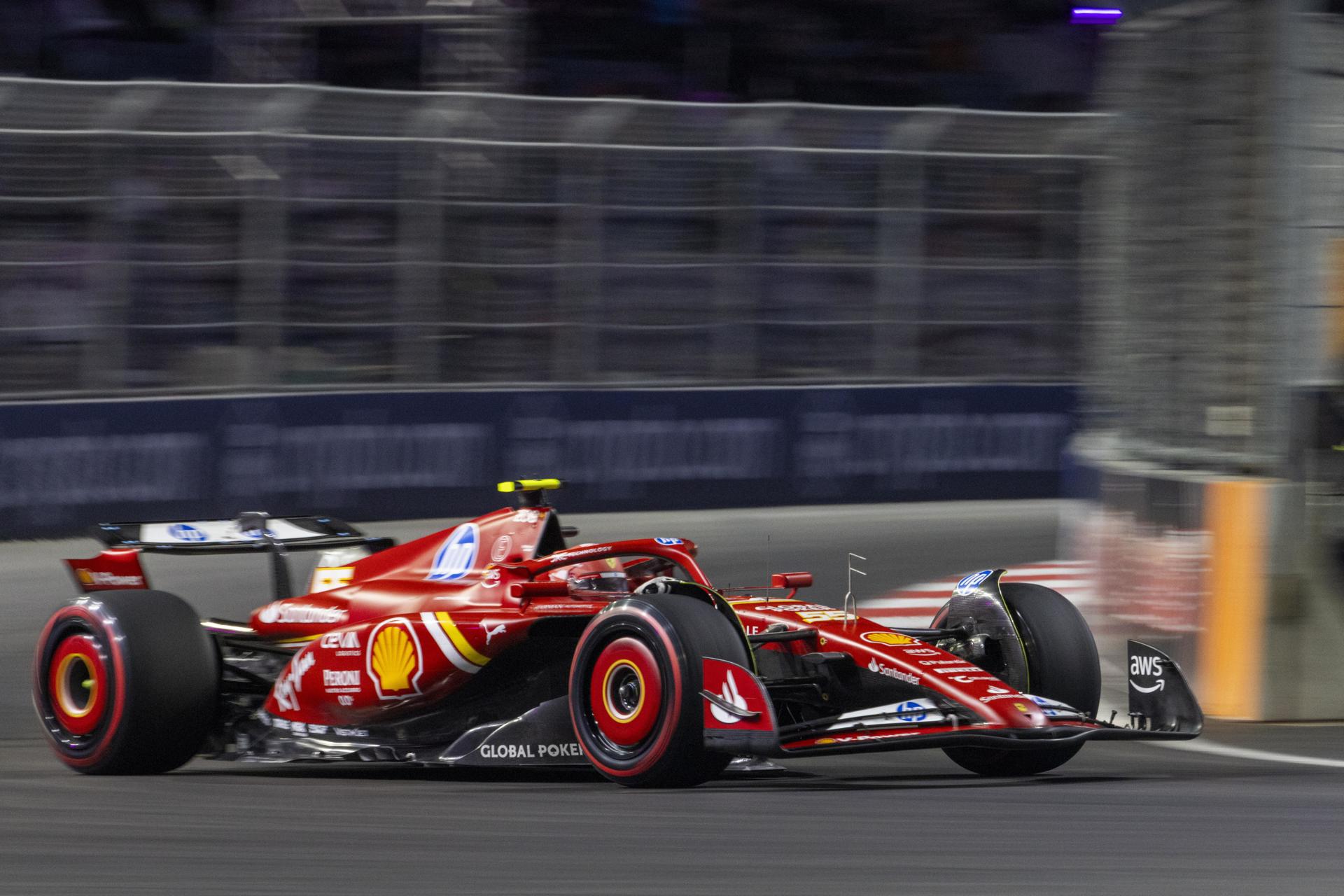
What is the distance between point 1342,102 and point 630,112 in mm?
7384

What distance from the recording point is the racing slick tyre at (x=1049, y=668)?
6.62m

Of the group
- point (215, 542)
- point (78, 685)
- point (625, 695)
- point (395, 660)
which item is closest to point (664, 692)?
point (625, 695)

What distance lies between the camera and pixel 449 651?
6.64m

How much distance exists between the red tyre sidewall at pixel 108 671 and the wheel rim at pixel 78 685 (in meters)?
0.02

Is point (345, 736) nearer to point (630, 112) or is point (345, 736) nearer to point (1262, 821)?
point (1262, 821)

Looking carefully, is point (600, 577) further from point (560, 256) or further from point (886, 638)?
point (560, 256)

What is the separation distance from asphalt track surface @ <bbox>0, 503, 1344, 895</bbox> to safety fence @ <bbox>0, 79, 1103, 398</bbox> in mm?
6028

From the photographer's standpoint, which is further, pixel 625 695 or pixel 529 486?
pixel 529 486

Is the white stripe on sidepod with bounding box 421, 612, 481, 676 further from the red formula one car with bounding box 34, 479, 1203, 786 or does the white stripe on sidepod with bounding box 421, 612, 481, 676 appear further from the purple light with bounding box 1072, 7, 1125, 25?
the purple light with bounding box 1072, 7, 1125, 25

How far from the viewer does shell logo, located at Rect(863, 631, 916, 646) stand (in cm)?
632

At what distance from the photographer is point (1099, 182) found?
53.1 ft

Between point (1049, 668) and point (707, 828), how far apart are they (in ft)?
6.15

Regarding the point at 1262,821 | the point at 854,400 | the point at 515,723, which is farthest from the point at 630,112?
the point at 1262,821

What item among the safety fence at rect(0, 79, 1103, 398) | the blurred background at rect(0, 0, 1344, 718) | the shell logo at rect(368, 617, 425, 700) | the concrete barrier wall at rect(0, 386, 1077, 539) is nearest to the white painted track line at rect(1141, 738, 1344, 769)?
the blurred background at rect(0, 0, 1344, 718)
